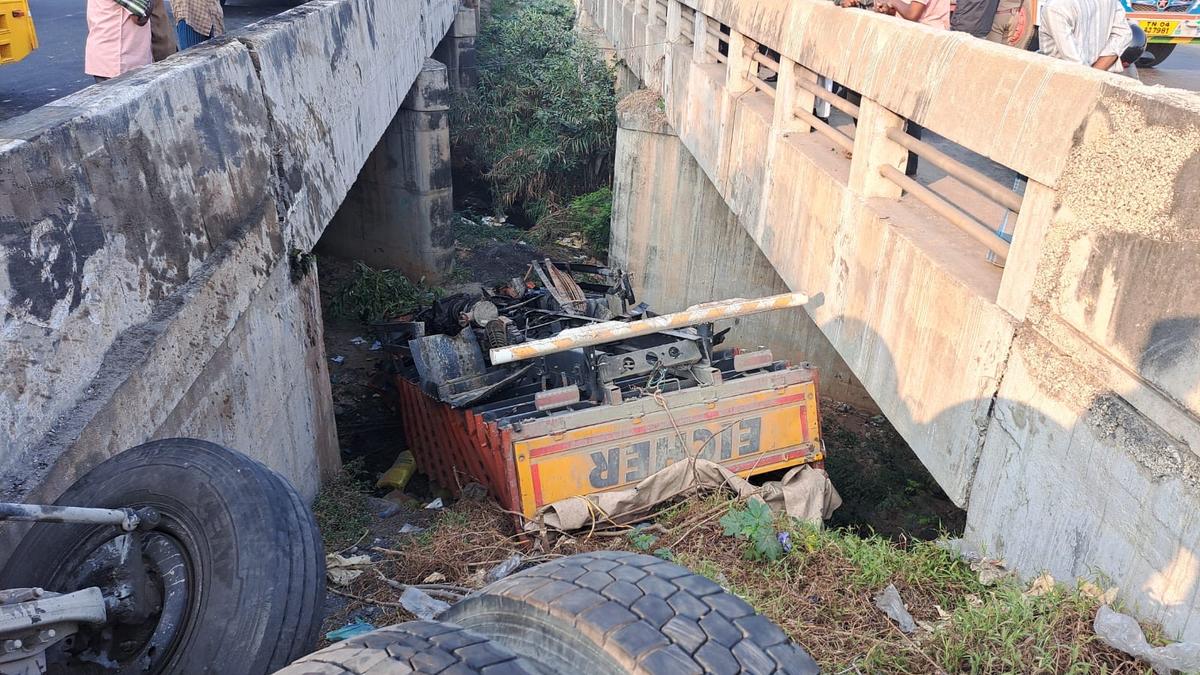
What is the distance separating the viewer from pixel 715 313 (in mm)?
6145

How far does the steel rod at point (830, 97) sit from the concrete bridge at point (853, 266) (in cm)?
14

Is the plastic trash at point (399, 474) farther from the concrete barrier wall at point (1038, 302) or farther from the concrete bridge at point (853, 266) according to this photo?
the concrete barrier wall at point (1038, 302)

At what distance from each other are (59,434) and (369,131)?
19.4ft

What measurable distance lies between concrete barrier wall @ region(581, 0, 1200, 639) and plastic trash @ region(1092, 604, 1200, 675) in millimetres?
85

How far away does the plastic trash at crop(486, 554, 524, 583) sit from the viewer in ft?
17.4

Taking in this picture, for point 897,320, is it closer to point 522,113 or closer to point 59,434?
point 59,434

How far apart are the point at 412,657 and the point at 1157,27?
34.0 feet

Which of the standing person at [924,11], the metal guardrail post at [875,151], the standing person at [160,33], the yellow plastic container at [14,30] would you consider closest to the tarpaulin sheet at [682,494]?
the metal guardrail post at [875,151]

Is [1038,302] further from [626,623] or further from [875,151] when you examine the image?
[626,623]

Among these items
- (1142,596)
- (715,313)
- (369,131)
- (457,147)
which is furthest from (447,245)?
(1142,596)

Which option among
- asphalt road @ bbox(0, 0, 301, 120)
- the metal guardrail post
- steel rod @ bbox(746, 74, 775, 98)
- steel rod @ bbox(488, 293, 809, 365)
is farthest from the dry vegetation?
asphalt road @ bbox(0, 0, 301, 120)

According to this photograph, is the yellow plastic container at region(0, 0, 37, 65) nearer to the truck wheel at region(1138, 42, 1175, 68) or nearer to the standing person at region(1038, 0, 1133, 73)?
the standing person at region(1038, 0, 1133, 73)

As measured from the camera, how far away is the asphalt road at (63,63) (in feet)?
25.3

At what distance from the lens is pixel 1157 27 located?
8.97 meters
